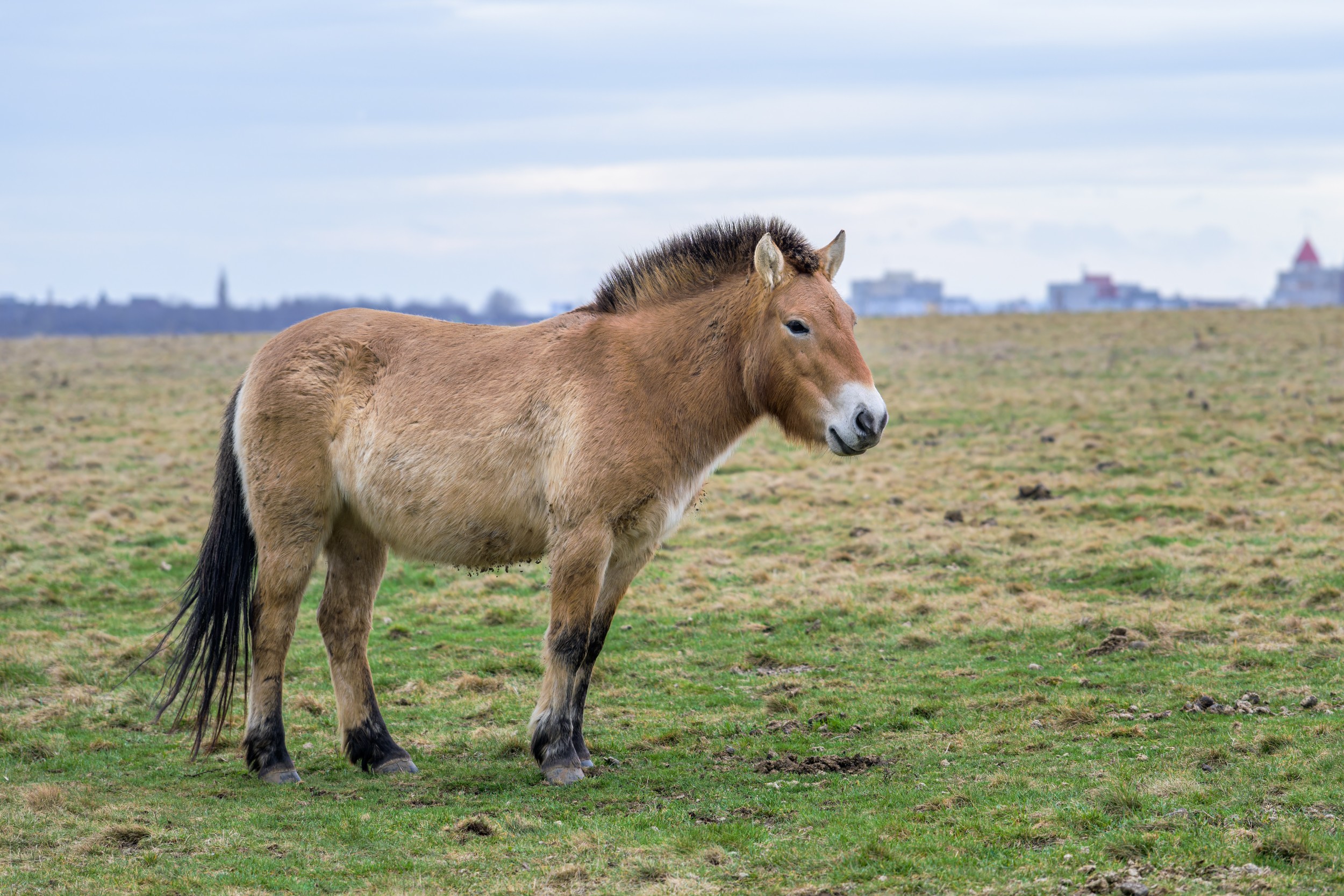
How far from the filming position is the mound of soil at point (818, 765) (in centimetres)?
711

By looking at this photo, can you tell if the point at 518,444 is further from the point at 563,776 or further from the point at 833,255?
the point at 833,255

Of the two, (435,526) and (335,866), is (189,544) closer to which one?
(435,526)

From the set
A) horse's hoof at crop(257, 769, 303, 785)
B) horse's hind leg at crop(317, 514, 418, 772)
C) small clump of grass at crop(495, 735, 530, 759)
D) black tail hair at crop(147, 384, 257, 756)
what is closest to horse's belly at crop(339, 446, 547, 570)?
horse's hind leg at crop(317, 514, 418, 772)

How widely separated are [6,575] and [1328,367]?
3027 centimetres


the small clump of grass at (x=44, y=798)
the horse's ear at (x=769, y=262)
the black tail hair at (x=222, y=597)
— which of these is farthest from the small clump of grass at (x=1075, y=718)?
the small clump of grass at (x=44, y=798)

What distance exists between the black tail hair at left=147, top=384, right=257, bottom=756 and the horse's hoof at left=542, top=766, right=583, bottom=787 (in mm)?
2171

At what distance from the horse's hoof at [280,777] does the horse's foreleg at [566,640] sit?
1.50 meters

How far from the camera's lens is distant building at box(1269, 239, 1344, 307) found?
371ft

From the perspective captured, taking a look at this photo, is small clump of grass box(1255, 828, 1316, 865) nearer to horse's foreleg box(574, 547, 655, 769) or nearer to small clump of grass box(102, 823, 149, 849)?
horse's foreleg box(574, 547, 655, 769)

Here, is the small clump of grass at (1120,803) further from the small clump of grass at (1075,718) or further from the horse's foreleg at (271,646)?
the horse's foreleg at (271,646)

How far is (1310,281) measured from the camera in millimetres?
118375

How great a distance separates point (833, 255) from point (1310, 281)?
12869 cm

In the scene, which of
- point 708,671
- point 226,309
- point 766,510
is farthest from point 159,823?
point 226,309

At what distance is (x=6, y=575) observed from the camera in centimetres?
1304
